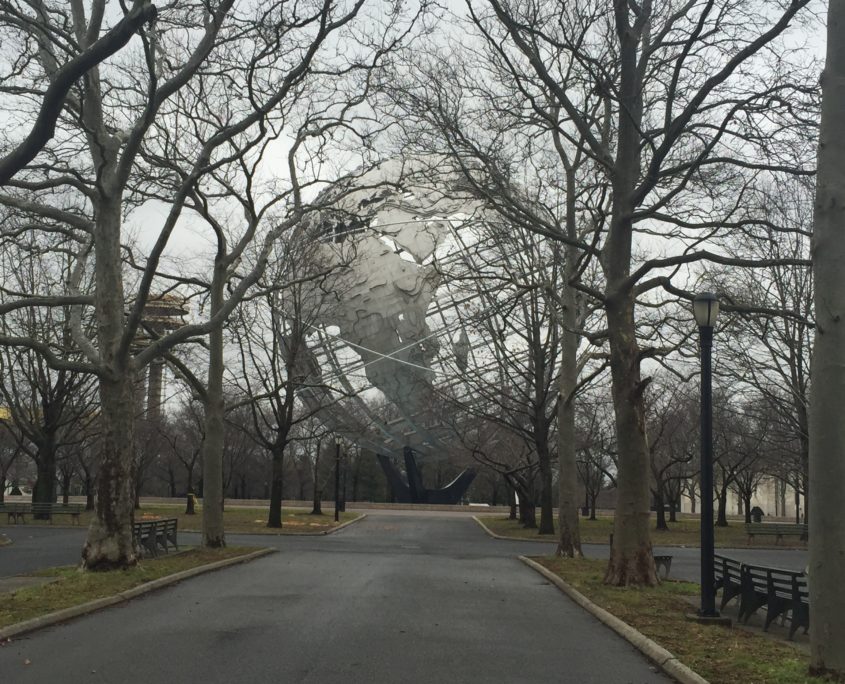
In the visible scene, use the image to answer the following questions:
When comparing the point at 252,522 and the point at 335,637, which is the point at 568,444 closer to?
the point at 335,637

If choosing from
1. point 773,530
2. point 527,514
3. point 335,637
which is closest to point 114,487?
point 335,637

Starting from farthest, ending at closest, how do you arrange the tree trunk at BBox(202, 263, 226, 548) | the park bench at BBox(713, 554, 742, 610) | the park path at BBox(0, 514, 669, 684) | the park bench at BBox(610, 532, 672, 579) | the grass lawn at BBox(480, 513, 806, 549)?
the grass lawn at BBox(480, 513, 806, 549)
the tree trunk at BBox(202, 263, 226, 548)
the park bench at BBox(610, 532, 672, 579)
the park bench at BBox(713, 554, 742, 610)
the park path at BBox(0, 514, 669, 684)

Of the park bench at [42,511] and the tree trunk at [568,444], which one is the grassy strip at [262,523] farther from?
the tree trunk at [568,444]

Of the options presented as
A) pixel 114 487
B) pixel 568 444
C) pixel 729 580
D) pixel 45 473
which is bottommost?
pixel 729 580

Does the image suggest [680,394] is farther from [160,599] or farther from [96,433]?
[160,599]

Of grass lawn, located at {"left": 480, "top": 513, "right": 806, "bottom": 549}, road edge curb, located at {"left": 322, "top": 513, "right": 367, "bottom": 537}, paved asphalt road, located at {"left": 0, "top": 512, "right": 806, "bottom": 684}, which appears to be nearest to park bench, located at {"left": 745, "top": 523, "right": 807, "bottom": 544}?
grass lawn, located at {"left": 480, "top": 513, "right": 806, "bottom": 549}

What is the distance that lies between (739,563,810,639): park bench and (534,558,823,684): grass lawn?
1.49 feet

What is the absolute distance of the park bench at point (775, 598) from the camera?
424 inches

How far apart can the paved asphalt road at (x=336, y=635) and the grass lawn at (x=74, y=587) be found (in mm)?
517

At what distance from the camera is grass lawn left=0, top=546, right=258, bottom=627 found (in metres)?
11.3

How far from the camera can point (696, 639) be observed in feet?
33.7

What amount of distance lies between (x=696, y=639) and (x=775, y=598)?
1.67m

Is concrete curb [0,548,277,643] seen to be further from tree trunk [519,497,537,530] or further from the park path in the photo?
tree trunk [519,497,537,530]

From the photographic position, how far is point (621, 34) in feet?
49.3
